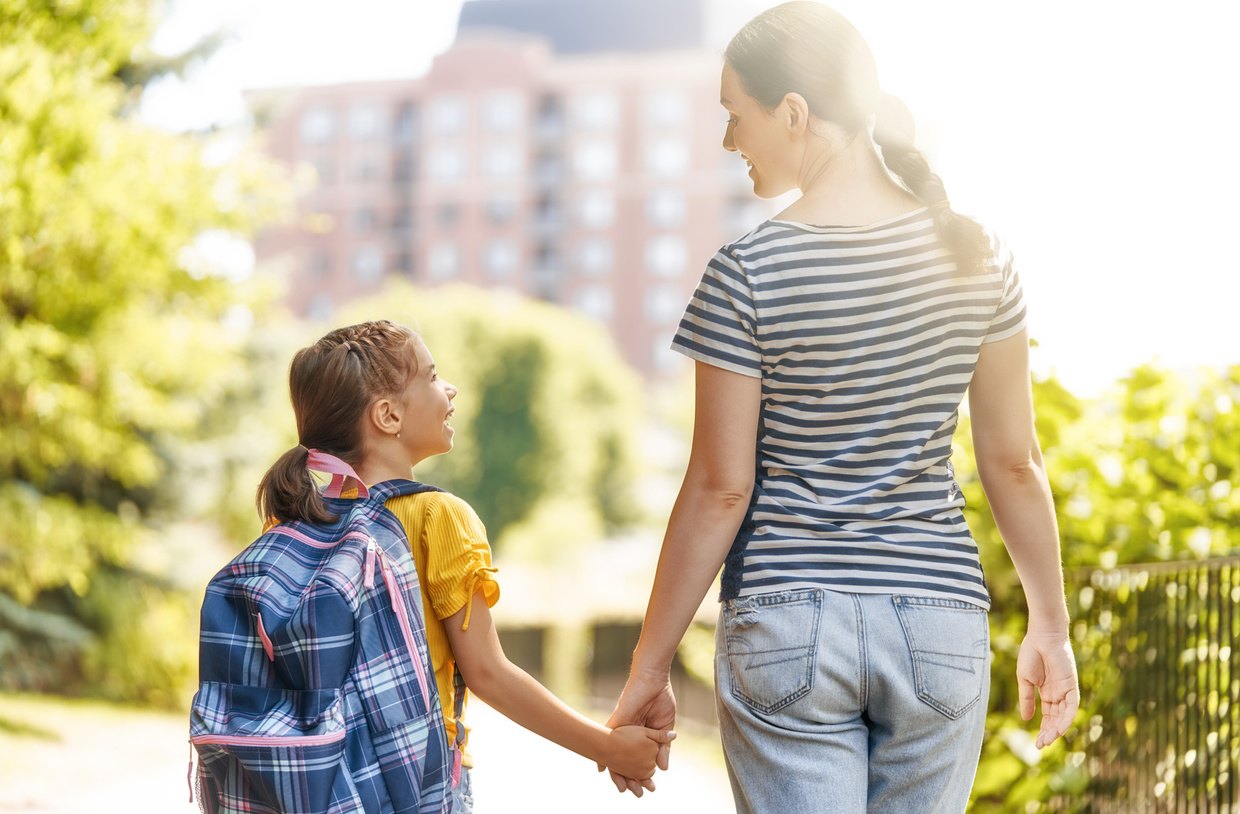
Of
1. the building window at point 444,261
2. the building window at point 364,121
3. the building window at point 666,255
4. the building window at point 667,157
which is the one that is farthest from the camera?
the building window at point 364,121

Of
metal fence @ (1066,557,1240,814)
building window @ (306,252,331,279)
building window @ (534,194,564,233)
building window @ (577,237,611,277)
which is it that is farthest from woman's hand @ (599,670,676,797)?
building window @ (306,252,331,279)

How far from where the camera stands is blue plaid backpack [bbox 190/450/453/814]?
6.26ft

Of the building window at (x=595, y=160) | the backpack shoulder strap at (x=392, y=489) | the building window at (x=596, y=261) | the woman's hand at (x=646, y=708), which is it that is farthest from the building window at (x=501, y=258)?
the backpack shoulder strap at (x=392, y=489)

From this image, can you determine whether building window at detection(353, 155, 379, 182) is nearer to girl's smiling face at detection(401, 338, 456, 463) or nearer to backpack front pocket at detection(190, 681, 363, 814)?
girl's smiling face at detection(401, 338, 456, 463)

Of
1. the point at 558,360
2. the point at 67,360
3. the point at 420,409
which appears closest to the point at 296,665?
the point at 420,409

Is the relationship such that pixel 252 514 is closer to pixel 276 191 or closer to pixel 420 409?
pixel 276 191

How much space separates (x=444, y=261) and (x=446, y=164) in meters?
5.14

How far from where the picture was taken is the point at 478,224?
67750 mm

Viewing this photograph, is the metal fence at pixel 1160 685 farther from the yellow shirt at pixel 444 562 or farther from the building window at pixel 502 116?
the building window at pixel 502 116

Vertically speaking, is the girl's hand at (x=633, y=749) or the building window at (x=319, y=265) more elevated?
the building window at (x=319, y=265)

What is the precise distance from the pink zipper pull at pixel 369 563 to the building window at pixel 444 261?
216 ft

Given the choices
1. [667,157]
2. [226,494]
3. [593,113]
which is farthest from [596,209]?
[226,494]

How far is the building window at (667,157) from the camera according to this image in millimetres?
67125

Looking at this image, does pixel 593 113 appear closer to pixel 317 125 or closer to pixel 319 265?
pixel 317 125
